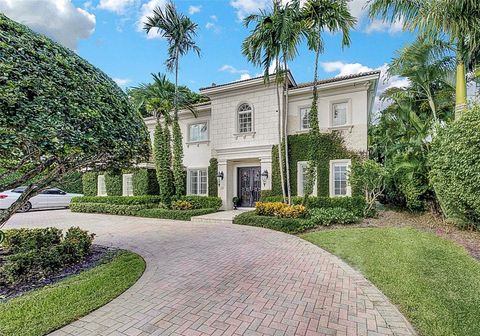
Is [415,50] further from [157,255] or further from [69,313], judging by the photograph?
[69,313]

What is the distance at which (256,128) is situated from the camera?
49.8 feet

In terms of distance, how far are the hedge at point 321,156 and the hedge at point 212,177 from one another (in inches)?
153

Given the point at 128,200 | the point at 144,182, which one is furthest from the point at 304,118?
the point at 128,200

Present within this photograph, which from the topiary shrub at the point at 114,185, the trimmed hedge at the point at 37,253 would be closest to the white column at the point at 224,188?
the topiary shrub at the point at 114,185

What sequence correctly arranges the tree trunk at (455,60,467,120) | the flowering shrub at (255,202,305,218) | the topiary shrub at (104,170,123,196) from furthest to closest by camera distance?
the topiary shrub at (104,170,123,196) → the flowering shrub at (255,202,305,218) → the tree trunk at (455,60,467,120)

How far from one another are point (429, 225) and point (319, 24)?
959 centimetres

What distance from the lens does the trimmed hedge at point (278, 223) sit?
973cm

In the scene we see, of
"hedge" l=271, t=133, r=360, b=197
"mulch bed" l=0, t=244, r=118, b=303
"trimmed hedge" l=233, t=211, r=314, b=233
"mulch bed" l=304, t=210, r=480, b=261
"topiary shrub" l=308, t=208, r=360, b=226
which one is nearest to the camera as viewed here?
"mulch bed" l=0, t=244, r=118, b=303

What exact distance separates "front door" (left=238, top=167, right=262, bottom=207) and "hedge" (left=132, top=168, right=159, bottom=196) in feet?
19.8

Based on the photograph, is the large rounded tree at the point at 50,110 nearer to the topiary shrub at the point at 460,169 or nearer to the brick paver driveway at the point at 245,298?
the brick paver driveway at the point at 245,298

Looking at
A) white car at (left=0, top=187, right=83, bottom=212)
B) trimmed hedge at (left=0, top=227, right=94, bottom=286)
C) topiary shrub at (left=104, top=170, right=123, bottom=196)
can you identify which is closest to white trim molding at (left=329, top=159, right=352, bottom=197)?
trimmed hedge at (left=0, top=227, right=94, bottom=286)

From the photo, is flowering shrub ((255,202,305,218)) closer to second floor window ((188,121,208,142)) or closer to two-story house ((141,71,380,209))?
two-story house ((141,71,380,209))

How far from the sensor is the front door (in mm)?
15805

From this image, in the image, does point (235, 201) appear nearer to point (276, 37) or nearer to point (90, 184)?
point (276, 37)
